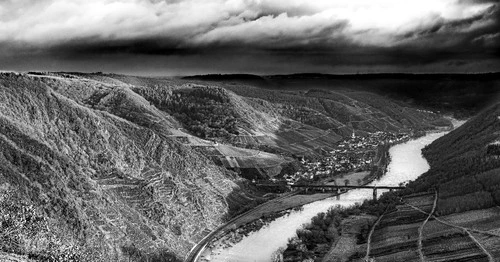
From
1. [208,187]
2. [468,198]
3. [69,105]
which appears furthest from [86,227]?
[468,198]

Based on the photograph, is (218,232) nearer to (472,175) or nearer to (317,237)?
(317,237)

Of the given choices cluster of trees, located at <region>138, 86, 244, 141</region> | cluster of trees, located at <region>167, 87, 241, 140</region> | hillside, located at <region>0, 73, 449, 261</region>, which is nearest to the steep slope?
hillside, located at <region>0, 73, 449, 261</region>

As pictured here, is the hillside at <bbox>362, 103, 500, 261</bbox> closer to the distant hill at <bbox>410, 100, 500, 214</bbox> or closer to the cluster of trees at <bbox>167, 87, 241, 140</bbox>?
the distant hill at <bbox>410, 100, 500, 214</bbox>

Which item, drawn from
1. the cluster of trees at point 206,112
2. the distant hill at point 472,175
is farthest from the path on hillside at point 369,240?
the cluster of trees at point 206,112

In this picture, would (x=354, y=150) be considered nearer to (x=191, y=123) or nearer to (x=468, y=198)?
(x=191, y=123)

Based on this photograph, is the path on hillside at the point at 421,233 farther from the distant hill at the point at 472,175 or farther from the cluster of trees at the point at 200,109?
the cluster of trees at the point at 200,109
